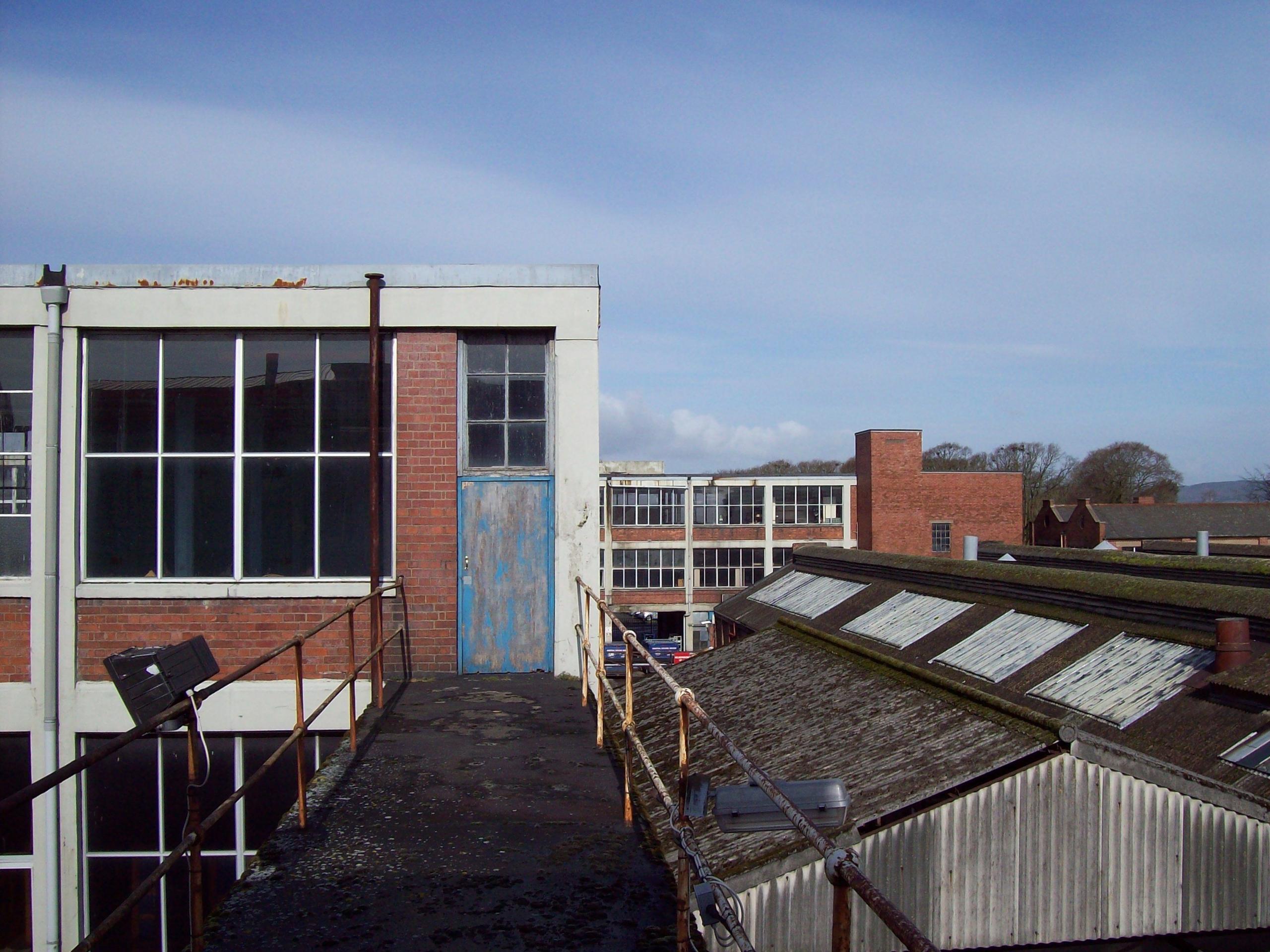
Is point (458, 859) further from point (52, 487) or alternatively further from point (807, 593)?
point (807, 593)

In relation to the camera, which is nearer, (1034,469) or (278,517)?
(278,517)

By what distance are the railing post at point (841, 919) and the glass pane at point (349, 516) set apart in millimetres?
9023

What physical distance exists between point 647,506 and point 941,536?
15.9 metres

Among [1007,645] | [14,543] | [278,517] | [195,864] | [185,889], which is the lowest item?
[185,889]

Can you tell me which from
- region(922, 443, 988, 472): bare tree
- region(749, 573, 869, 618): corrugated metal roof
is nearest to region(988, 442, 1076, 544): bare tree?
region(922, 443, 988, 472): bare tree

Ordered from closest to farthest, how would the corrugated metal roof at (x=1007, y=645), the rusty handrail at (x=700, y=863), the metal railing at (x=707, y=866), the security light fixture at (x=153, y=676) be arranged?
the metal railing at (x=707, y=866), the rusty handrail at (x=700, y=863), the security light fixture at (x=153, y=676), the corrugated metal roof at (x=1007, y=645)

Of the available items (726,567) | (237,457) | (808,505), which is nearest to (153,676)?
(237,457)

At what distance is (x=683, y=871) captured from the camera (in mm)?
3717

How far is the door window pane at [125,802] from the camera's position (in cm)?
1023

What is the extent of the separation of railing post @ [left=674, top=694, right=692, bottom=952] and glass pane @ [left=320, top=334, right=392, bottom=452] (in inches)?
289

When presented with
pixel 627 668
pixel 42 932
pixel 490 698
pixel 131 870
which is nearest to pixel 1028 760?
pixel 627 668

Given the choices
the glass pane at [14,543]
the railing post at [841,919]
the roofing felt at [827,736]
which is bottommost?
the roofing felt at [827,736]

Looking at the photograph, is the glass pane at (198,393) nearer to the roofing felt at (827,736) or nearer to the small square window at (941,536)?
the roofing felt at (827,736)

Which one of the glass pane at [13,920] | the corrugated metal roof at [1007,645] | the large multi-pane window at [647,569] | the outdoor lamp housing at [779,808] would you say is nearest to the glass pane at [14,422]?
the glass pane at [13,920]
